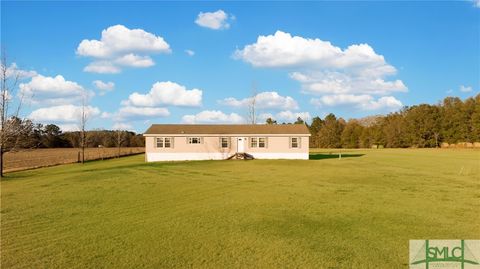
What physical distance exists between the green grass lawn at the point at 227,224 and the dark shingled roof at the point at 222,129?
2385 centimetres

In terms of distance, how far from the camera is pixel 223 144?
41.4 metres

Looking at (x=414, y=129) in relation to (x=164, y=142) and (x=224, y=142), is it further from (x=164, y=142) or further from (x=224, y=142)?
(x=164, y=142)

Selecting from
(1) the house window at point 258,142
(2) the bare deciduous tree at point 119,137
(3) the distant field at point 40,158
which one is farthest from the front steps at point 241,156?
(2) the bare deciduous tree at point 119,137

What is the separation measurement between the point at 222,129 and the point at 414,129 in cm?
6195

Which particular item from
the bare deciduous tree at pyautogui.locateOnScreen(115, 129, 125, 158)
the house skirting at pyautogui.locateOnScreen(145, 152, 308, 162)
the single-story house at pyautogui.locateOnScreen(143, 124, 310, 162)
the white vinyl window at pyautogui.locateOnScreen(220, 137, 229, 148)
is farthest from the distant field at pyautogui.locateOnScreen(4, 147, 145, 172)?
the white vinyl window at pyautogui.locateOnScreen(220, 137, 229, 148)

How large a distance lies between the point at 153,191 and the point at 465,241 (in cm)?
1148

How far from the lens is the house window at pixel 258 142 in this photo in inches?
1619

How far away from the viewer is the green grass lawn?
7355 mm

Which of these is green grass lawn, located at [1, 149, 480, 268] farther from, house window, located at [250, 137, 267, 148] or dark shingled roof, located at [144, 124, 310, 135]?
dark shingled roof, located at [144, 124, 310, 135]

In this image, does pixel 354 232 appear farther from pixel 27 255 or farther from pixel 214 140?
pixel 214 140

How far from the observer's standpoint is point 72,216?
11.1 meters

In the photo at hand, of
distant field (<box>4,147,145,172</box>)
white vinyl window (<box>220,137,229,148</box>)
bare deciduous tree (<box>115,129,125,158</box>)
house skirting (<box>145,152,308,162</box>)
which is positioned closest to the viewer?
distant field (<box>4,147,145,172</box>)

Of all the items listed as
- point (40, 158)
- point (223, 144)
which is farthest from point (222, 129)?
point (40, 158)

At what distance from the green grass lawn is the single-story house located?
75.8ft
